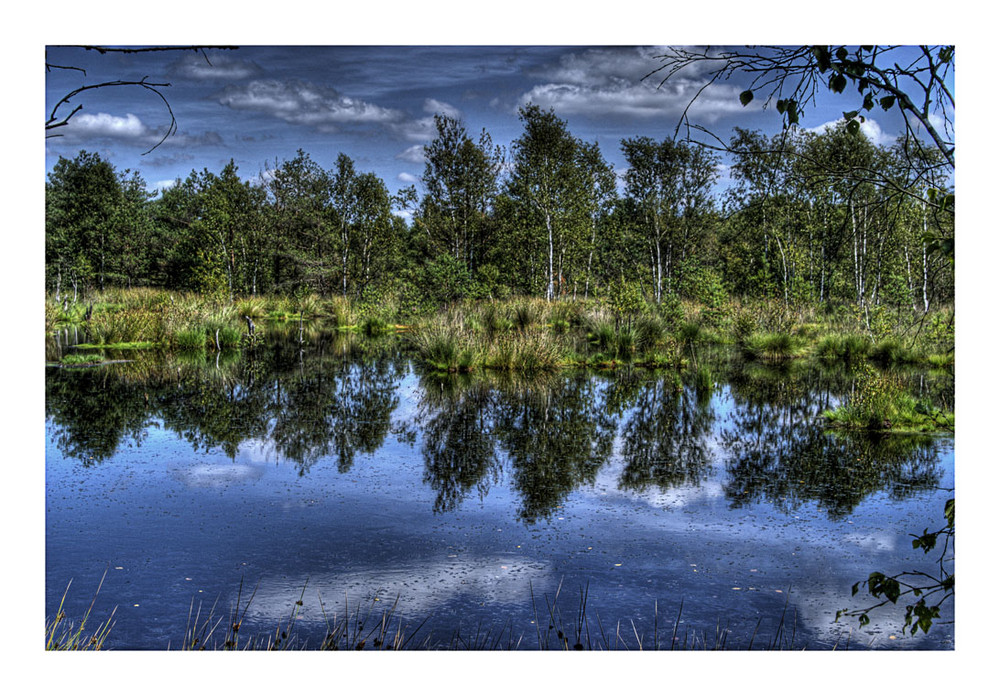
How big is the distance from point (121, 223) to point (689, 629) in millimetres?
18786

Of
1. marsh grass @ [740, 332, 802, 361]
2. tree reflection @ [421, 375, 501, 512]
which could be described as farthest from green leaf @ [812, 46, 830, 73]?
marsh grass @ [740, 332, 802, 361]

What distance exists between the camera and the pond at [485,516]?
3.06m

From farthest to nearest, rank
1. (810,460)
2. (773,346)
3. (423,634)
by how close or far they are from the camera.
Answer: (773,346)
(810,460)
(423,634)

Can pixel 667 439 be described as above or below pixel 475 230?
below

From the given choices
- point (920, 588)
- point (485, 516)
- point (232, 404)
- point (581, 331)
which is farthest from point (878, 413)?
point (581, 331)

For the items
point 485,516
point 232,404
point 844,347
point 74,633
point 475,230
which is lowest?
point 74,633

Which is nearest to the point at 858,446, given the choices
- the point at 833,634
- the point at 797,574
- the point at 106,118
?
the point at 797,574

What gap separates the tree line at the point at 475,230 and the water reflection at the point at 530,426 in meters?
6.14

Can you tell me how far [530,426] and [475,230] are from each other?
15.8 meters

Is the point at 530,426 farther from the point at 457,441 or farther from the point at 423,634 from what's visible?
the point at 423,634

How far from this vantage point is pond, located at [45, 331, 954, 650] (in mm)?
3059

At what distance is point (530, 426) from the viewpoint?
6824 millimetres

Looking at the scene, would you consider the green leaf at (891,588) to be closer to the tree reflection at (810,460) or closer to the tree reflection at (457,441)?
the tree reflection at (810,460)
